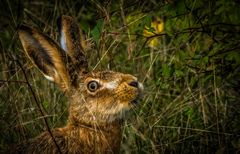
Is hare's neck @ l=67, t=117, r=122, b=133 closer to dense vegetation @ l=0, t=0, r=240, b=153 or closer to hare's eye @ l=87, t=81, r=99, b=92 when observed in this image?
dense vegetation @ l=0, t=0, r=240, b=153

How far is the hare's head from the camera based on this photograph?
4623 mm

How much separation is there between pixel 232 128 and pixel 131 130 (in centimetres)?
80

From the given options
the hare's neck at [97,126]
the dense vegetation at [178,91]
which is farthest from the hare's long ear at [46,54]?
the hare's neck at [97,126]

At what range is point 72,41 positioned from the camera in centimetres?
512

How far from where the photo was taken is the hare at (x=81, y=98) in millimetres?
4531

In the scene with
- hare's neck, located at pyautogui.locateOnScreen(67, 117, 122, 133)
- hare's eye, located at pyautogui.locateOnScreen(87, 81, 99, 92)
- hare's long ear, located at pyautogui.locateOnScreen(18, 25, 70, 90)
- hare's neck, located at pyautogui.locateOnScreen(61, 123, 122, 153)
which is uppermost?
hare's long ear, located at pyautogui.locateOnScreen(18, 25, 70, 90)

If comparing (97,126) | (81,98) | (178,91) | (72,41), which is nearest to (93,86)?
(81,98)

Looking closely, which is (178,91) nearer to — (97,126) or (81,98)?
(81,98)

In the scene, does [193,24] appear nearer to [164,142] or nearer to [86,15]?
[164,142]

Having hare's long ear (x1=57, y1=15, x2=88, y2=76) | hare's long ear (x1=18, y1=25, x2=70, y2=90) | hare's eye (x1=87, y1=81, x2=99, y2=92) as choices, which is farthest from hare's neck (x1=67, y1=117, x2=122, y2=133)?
hare's long ear (x1=57, y1=15, x2=88, y2=76)

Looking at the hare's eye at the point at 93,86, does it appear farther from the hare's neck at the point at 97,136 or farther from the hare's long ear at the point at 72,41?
the hare's neck at the point at 97,136

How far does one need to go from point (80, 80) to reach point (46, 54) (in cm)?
33

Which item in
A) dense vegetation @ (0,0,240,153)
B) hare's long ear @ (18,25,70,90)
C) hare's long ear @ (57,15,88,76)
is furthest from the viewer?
hare's long ear @ (57,15,88,76)

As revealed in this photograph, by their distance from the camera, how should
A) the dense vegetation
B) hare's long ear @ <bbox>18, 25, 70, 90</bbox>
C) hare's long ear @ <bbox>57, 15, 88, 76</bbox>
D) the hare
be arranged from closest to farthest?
1. the hare
2. hare's long ear @ <bbox>18, 25, 70, 90</bbox>
3. the dense vegetation
4. hare's long ear @ <bbox>57, 15, 88, 76</bbox>
